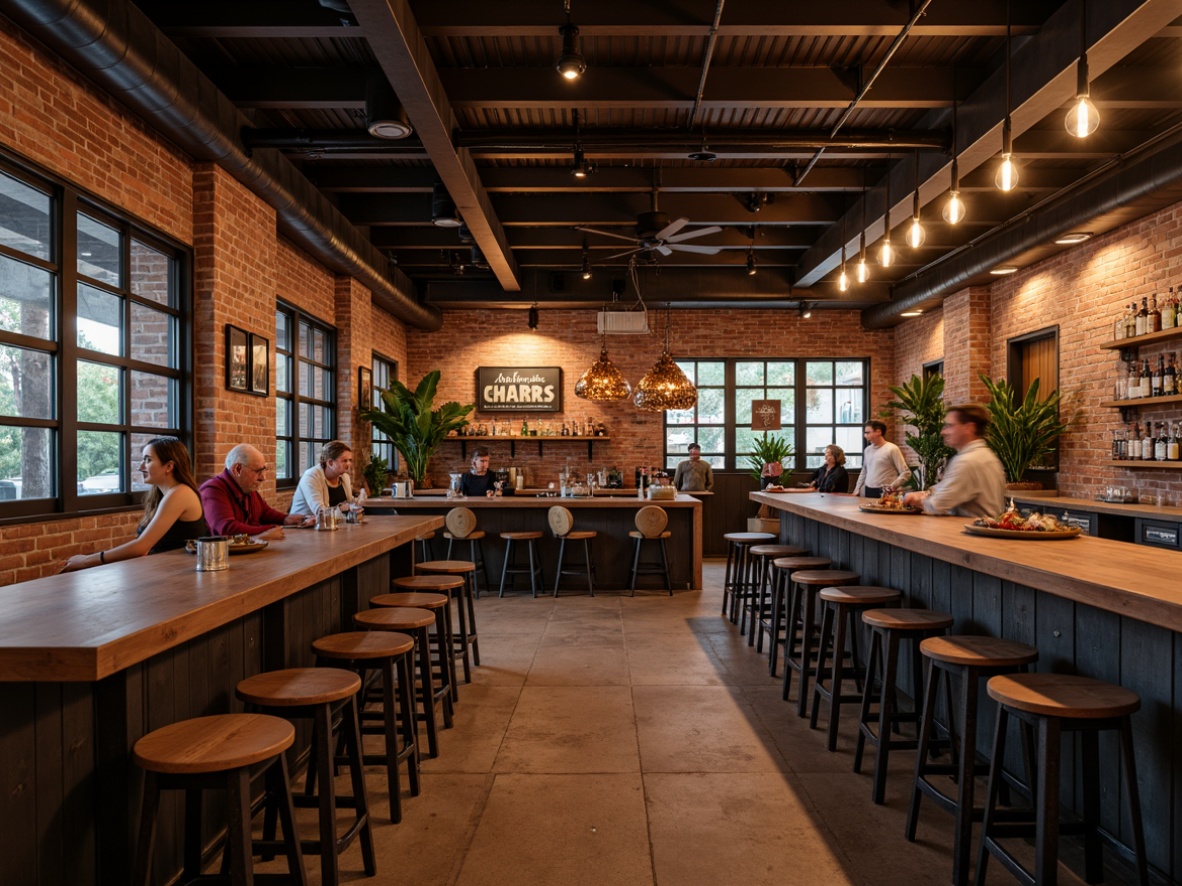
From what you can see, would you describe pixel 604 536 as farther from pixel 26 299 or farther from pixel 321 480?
pixel 26 299

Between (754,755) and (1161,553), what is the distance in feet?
5.99

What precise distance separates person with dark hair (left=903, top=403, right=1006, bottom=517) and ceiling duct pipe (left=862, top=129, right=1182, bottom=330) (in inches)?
92.7

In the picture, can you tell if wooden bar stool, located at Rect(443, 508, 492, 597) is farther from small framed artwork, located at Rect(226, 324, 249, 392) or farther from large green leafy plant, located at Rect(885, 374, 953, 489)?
large green leafy plant, located at Rect(885, 374, 953, 489)

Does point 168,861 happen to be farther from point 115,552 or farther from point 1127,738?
point 1127,738

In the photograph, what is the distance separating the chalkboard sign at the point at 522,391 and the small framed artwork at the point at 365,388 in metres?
2.11

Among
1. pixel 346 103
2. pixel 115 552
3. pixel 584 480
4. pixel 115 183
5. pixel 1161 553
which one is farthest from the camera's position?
pixel 584 480

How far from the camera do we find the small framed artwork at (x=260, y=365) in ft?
18.8

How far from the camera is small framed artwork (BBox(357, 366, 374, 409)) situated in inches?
337

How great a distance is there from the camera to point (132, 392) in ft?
15.3

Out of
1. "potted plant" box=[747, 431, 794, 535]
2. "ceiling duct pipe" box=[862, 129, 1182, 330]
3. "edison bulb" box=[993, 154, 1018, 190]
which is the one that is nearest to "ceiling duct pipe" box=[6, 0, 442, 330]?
"edison bulb" box=[993, 154, 1018, 190]

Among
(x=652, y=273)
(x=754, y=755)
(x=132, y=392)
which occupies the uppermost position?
(x=652, y=273)

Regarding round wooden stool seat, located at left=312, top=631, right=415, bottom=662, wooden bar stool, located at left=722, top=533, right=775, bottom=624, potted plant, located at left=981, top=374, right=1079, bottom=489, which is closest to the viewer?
round wooden stool seat, located at left=312, top=631, right=415, bottom=662

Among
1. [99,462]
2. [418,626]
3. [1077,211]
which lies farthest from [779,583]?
[99,462]

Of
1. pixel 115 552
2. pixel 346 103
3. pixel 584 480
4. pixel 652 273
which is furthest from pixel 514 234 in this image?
pixel 115 552
